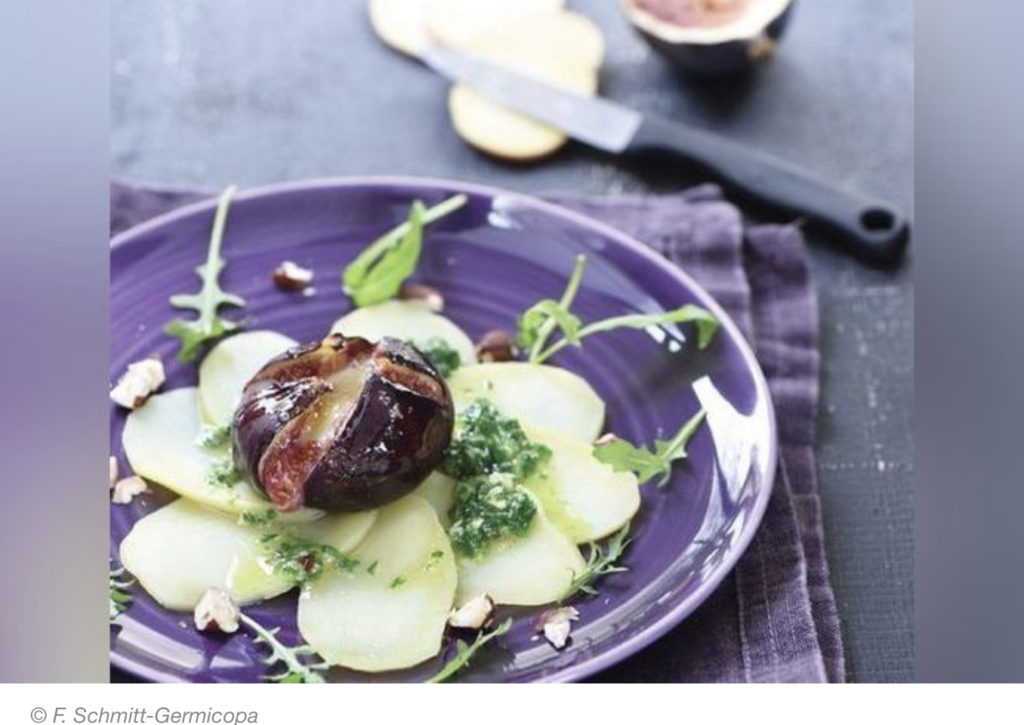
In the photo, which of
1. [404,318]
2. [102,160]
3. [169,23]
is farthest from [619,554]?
[169,23]

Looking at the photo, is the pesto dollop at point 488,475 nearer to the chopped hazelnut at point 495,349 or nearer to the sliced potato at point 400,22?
the chopped hazelnut at point 495,349

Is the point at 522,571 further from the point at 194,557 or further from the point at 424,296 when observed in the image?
the point at 424,296

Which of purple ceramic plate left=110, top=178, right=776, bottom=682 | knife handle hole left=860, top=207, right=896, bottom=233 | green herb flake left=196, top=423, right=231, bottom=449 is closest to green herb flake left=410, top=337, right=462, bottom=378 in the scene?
purple ceramic plate left=110, top=178, right=776, bottom=682

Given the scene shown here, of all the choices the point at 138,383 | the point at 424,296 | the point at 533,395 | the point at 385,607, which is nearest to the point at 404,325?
the point at 424,296

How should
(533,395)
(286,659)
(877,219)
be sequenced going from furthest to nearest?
1. (877,219)
2. (533,395)
3. (286,659)

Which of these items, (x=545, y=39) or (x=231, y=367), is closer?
(x=231, y=367)
